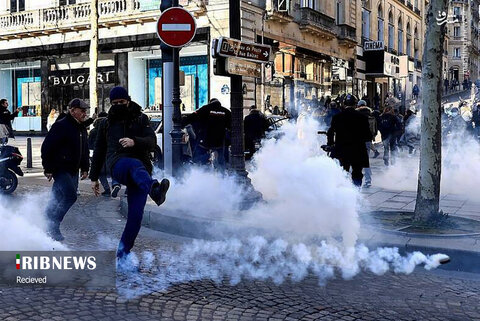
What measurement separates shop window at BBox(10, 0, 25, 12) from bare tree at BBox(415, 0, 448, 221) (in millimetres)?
26345

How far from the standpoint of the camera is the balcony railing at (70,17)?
24.6 meters

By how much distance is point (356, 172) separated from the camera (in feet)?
29.5

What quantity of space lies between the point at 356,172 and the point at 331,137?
722 millimetres

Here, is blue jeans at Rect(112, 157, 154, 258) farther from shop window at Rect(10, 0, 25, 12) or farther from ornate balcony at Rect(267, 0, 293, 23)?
shop window at Rect(10, 0, 25, 12)

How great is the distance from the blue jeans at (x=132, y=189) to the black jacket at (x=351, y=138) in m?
4.55

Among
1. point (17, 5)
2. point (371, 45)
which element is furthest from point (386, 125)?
point (371, 45)

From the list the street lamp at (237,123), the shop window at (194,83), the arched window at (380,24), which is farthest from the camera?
the arched window at (380,24)

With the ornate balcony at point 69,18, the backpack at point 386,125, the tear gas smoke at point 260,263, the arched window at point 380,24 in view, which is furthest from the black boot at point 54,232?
the arched window at point 380,24

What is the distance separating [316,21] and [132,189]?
25.1 metres

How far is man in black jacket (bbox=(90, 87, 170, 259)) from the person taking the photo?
5137mm

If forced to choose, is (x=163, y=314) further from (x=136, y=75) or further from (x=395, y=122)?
(x=136, y=75)

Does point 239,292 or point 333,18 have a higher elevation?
point 333,18

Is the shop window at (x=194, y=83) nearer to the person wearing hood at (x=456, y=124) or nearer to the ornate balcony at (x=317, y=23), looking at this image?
the ornate balcony at (x=317, y=23)

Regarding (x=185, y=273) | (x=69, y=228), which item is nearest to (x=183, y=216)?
(x=69, y=228)
